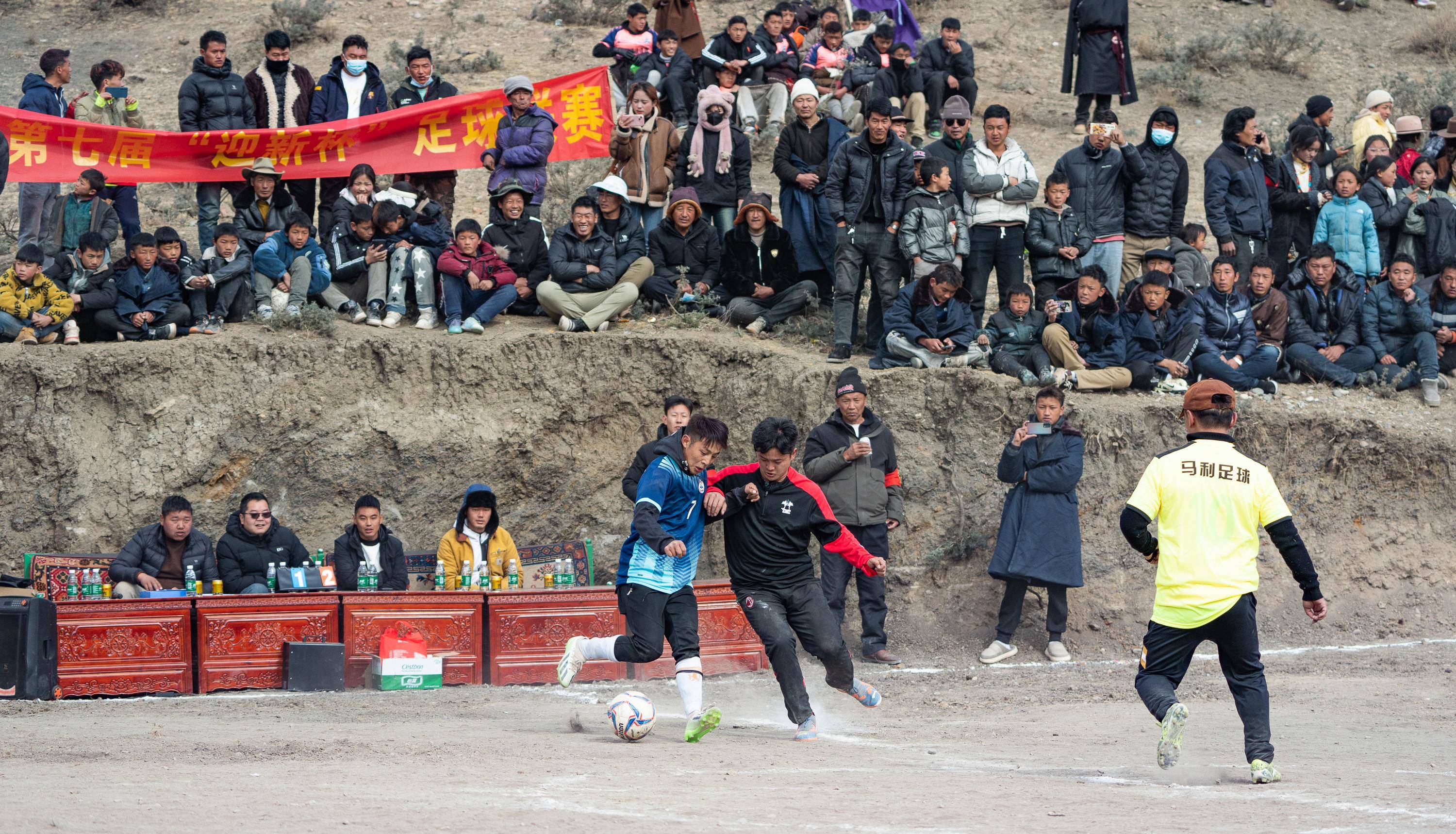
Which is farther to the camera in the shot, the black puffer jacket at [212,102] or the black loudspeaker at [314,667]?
the black puffer jacket at [212,102]

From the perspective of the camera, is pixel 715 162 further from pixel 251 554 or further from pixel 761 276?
pixel 251 554

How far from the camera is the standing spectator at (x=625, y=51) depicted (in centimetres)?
1673

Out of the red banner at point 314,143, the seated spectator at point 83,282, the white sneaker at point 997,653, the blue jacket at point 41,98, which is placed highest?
the blue jacket at point 41,98

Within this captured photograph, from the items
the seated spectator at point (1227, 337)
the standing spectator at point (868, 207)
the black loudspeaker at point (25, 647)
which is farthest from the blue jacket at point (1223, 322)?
the black loudspeaker at point (25, 647)

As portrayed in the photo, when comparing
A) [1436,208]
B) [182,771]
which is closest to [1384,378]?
[1436,208]

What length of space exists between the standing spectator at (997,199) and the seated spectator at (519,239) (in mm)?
4394

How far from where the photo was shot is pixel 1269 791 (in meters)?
6.64

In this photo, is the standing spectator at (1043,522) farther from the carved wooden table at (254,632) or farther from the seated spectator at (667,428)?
the carved wooden table at (254,632)

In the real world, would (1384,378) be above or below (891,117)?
below

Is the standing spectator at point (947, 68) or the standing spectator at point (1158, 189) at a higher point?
the standing spectator at point (947, 68)

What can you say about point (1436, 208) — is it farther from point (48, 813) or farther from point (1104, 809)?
point (48, 813)

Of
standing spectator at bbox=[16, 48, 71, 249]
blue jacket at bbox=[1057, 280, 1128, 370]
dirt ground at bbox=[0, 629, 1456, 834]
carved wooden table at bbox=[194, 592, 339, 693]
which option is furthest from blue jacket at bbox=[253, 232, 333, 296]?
blue jacket at bbox=[1057, 280, 1128, 370]

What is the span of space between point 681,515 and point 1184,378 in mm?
6737

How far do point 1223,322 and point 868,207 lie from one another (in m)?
3.55
